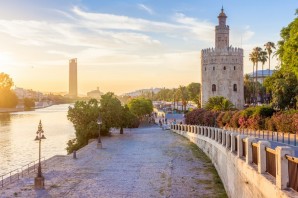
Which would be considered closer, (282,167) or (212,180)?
(282,167)

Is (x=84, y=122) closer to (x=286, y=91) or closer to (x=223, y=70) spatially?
(x=286, y=91)

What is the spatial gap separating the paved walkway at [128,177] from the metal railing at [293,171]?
34.1ft

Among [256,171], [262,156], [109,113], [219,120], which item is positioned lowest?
[219,120]

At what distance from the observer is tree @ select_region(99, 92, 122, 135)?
53625 mm

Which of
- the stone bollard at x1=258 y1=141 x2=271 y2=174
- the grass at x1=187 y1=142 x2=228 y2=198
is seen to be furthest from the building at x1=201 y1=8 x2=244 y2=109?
the stone bollard at x1=258 y1=141 x2=271 y2=174

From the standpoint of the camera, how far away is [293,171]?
324 inches

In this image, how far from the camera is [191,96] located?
133m

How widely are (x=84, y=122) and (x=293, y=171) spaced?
149ft

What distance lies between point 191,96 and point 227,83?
52521 mm

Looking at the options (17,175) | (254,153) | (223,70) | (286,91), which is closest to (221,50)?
(223,70)

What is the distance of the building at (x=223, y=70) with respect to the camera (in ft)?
265

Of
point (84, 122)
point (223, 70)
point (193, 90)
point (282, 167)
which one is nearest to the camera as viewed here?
point (282, 167)

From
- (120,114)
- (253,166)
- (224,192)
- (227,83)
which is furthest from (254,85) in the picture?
(253,166)

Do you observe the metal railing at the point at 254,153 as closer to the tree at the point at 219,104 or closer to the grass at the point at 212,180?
the grass at the point at 212,180
